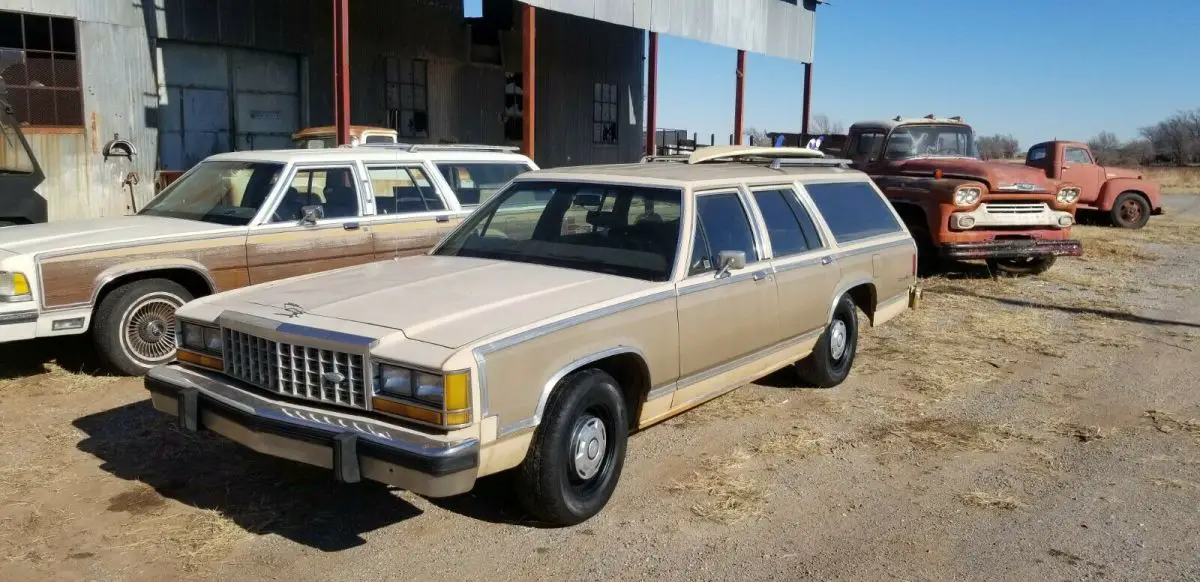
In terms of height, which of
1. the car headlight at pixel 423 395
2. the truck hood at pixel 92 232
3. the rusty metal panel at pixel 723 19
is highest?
the rusty metal panel at pixel 723 19

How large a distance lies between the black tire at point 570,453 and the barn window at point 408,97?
14.8m

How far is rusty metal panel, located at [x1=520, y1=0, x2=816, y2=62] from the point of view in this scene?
16.7m

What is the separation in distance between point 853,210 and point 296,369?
423cm

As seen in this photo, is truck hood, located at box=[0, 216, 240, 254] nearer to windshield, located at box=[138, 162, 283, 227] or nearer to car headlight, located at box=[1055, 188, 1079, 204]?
windshield, located at box=[138, 162, 283, 227]

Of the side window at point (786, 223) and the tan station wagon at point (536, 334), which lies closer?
the tan station wagon at point (536, 334)

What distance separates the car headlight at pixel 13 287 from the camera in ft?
18.7

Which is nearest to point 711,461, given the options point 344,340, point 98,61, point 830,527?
point 830,527

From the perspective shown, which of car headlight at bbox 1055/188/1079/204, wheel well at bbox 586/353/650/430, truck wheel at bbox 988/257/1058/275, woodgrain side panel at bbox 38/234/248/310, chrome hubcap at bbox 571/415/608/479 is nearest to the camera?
chrome hubcap at bbox 571/415/608/479

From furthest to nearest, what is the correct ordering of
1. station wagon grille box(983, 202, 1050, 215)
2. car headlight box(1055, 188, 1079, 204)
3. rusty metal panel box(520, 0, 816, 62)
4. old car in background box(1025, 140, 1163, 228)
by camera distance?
old car in background box(1025, 140, 1163, 228), rusty metal panel box(520, 0, 816, 62), car headlight box(1055, 188, 1079, 204), station wagon grille box(983, 202, 1050, 215)

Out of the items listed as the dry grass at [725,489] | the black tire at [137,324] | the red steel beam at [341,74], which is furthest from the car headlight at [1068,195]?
the black tire at [137,324]

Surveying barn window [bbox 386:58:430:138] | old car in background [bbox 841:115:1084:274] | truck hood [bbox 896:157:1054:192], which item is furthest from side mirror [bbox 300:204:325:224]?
barn window [bbox 386:58:430:138]

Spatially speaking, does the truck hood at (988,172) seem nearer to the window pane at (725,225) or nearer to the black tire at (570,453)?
the window pane at (725,225)

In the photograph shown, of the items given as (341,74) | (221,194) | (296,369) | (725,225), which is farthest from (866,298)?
(341,74)

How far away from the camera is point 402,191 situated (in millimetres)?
7719
